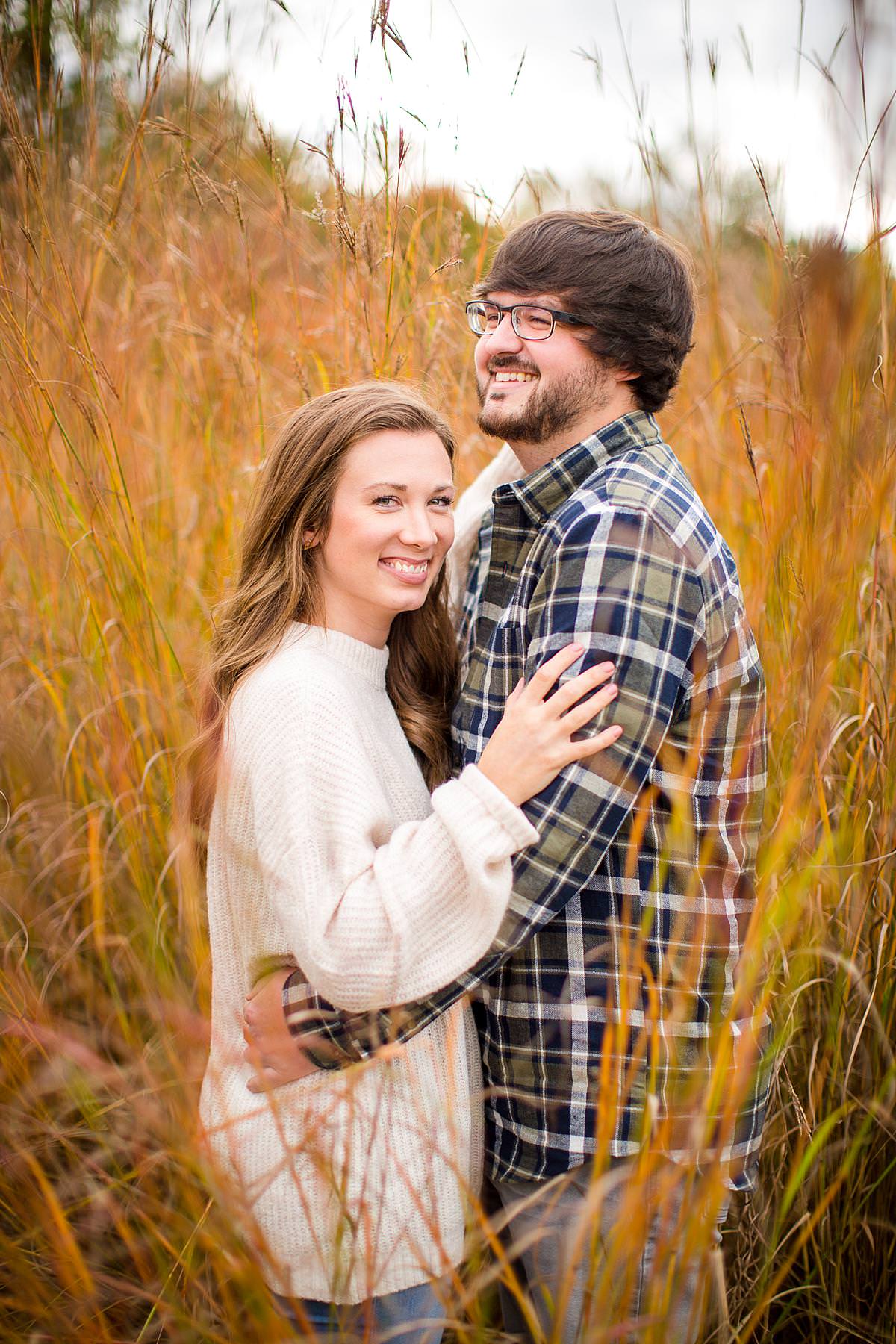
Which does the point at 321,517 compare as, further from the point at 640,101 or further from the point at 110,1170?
the point at 110,1170

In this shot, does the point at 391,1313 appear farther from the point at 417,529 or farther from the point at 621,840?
A: the point at 417,529

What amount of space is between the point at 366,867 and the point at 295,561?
22.6 inches

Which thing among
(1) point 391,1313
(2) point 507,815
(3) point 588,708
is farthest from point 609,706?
(1) point 391,1313

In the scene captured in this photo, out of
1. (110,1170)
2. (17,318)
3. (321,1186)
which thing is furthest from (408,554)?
(110,1170)

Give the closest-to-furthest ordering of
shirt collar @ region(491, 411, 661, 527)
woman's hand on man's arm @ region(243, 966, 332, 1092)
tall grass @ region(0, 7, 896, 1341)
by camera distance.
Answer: tall grass @ region(0, 7, 896, 1341) < woman's hand on man's arm @ region(243, 966, 332, 1092) < shirt collar @ region(491, 411, 661, 527)

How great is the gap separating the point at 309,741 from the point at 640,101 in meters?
1.42

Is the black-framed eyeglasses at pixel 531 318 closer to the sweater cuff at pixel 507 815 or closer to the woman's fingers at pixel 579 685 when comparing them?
the woman's fingers at pixel 579 685

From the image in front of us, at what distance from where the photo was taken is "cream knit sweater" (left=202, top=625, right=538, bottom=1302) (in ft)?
3.87

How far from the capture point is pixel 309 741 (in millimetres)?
1310

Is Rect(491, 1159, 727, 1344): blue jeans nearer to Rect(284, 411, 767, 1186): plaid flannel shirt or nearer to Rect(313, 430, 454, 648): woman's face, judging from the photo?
Rect(284, 411, 767, 1186): plaid flannel shirt

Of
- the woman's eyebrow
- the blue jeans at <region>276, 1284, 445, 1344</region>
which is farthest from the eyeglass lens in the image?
the blue jeans at <region>276, 1284, 445, 1344</region>

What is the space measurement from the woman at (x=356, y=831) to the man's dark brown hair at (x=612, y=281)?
297 mm

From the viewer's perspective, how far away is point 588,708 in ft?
3.96

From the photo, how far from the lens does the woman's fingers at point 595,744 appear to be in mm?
1204
